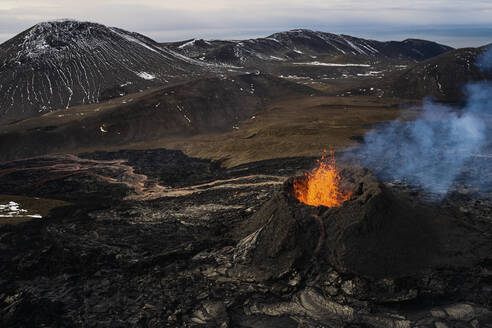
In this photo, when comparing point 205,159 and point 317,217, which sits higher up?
point 317,217

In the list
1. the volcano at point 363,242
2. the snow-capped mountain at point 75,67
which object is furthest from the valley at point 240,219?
the snow-capped mountain at point 75,67

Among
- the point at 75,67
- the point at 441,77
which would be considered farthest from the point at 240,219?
the point at 75,67

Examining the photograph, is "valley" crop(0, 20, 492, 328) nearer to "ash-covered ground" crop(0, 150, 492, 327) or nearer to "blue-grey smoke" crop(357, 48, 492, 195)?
"ash-covered ground" crop(0, 150, 492, 327)

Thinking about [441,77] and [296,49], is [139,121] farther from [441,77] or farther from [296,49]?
[296,49]

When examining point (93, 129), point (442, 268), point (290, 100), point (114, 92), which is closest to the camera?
point (442, 268)

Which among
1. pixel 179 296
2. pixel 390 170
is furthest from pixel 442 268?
pixel 390 170

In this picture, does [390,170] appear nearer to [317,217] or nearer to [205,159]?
[317,217]

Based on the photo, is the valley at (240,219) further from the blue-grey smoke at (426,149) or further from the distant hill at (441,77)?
the distant hill at (441,77)
